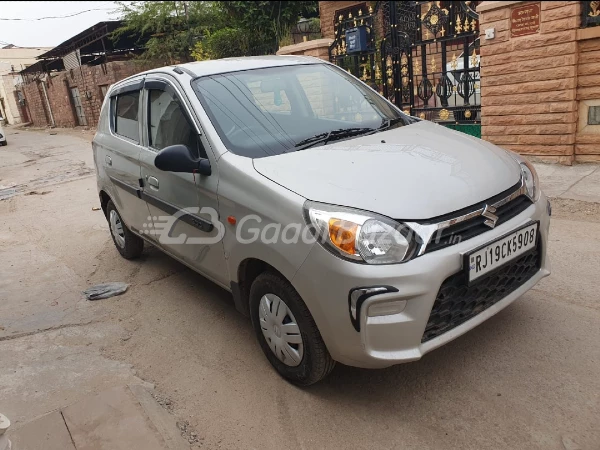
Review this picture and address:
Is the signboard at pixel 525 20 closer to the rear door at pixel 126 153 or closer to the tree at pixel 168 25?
the rear door at pixel 126 153

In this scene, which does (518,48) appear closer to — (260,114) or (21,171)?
(260,114)

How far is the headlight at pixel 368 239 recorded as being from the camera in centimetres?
218

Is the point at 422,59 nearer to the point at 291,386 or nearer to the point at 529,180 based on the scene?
the point at 529,180

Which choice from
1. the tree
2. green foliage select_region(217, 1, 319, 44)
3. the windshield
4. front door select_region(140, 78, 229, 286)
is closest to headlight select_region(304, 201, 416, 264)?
the windshield

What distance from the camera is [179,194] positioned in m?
3.27

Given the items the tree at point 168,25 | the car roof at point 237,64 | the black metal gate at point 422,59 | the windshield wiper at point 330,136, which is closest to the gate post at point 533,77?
the black metal gate at point 422,59

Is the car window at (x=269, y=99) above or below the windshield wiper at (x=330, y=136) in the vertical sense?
above

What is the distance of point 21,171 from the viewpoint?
12398 mm

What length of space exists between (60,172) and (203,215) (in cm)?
972

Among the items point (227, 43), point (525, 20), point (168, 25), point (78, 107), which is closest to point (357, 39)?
point (525, 20)

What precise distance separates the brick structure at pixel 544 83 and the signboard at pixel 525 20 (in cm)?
5

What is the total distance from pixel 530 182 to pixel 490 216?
0.63m

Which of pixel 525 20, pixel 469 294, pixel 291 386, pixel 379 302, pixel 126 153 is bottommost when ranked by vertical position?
pixel 291 386

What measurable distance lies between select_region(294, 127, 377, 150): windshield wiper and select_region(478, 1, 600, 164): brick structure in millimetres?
3965
